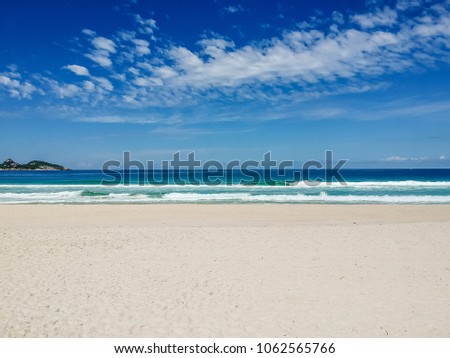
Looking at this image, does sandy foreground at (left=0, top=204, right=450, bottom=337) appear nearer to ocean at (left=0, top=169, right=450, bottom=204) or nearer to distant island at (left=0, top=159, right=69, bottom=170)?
ocean at (left=0, top=169, right=450, bottom=204)

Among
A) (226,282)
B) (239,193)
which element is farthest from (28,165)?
(226,282)

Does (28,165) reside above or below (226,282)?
above

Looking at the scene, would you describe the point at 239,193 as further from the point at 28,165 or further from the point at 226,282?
the point at 28,165

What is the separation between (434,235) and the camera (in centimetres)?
1040

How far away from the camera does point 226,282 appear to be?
6195 millimetres

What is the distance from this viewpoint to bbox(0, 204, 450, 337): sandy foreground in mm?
4559

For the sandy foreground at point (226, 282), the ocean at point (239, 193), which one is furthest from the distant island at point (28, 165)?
the sandy foreground at point (226, 282)

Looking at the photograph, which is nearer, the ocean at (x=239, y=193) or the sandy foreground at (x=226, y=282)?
the sandy foreground at (x=226, y=282)

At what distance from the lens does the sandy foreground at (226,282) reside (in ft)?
15.0

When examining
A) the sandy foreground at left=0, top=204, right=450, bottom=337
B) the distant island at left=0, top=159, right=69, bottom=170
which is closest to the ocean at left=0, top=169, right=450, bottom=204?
the sandy foreground at left=0, top=204, right=450, bottom=337

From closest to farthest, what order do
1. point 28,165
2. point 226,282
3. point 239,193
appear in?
1. point 226,282
2. point 239,193
3. point 28,165

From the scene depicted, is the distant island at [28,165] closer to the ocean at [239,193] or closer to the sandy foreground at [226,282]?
the ocean at [239,193]
